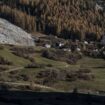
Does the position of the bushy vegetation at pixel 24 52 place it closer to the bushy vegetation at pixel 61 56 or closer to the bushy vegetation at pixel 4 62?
the bushy vegetation at pixel 61 56

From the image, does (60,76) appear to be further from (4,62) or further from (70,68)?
(70,68)

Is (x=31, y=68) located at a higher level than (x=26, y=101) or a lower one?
lower

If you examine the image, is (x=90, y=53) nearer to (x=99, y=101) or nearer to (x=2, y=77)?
(x=2, y=77)

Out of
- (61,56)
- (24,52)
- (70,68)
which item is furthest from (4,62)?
(61,56)

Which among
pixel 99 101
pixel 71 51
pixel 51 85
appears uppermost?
pixel 99 101

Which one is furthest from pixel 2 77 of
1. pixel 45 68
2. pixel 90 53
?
pixel 90 53

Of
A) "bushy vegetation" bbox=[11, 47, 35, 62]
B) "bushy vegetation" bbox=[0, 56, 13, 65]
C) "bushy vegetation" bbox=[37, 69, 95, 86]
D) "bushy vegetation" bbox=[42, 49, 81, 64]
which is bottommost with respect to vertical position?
"bushy vegetation" bbox=[42, 49, 81, 64]

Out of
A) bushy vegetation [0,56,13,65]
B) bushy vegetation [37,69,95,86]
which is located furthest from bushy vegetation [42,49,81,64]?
bushy vegetation [37,69,95,86]

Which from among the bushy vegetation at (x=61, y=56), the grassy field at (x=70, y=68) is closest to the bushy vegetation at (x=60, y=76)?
the grassy field at (x=70, y=68)

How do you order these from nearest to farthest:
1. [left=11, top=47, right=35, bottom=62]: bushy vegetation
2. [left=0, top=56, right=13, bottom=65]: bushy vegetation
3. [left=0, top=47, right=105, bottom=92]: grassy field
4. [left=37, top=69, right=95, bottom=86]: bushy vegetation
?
[left=0, top=47, right=105, bottom=92]: grassy field → [left=37, top=69, right=95, bottom=86]: bushy vegetation → [left=0, top=56, right=13, bottom=65]: bushy vegetation → [left=11, top=47, right=35, bottom=62]: bushy vegetation

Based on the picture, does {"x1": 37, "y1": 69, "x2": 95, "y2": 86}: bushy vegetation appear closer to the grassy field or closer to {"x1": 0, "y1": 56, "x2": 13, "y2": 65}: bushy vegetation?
the grassy field
